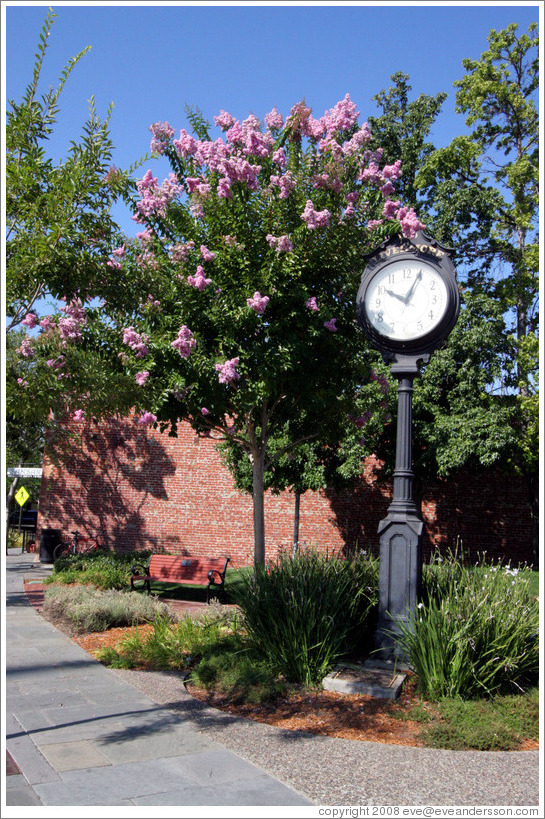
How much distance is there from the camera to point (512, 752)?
15.0 feet

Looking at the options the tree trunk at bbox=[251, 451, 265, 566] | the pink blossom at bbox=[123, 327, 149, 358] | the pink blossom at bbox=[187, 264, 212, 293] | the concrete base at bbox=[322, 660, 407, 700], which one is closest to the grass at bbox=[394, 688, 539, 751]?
the concrete base at bbox=[322, 660, 407, 700]

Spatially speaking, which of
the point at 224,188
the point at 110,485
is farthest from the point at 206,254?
the point at 110,485

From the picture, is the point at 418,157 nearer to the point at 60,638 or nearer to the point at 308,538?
the point at 308,538

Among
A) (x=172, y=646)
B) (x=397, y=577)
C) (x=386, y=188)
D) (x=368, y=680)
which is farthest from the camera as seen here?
(x=386, y=188)

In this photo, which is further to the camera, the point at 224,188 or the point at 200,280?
the point at 224,188

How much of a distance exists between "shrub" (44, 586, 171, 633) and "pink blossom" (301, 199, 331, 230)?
5244 mm

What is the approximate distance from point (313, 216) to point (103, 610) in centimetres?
545

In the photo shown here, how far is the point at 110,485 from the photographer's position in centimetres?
1895

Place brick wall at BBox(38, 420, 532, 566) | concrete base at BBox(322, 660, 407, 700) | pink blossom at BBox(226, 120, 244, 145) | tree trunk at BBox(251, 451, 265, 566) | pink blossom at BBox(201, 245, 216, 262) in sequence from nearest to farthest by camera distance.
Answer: concrete base at BBox(322, 660, 407, 700) < pink blossom at BBox(201, 245, 216, 262) < pink blossom at BBox(226, 120, 244, 145) < tree trunk at BBox(251, 451, 265, 566) < brick wall at BBox(38, 420, 532, 566)

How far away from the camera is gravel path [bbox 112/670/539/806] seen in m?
3.75

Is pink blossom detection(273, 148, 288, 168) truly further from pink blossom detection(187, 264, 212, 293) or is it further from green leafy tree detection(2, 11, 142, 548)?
green leafy tree detection(2, 11, 142, 548)

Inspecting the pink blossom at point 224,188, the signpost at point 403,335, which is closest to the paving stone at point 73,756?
the signpost at point 403,335

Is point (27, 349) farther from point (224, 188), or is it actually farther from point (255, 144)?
point (255, 144)

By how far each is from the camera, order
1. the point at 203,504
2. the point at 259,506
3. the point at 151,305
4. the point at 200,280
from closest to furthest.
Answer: the point at 151,305 < the point at 200,280 < the point at 259,506 < the point at 203,504
